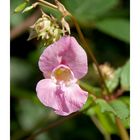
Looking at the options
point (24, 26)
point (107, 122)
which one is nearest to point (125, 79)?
point (107, 122)

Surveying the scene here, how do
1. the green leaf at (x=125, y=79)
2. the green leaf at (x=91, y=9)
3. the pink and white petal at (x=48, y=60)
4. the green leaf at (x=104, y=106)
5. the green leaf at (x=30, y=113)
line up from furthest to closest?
1. the green leaf at (x=30, y=113)
2. the green leaf at (x=91, y=9)
3. the green leaf at (x=125, y=79)
4. the green leaf at (x=104, y=106)
5. the pink and white petal at (x=48, y=60)

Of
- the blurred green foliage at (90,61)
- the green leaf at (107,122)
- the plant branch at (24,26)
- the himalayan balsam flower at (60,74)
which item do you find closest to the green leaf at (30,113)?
the blurred green foliage at (90,61)

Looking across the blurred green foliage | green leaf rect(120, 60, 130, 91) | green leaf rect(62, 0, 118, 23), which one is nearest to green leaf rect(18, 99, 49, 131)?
the blurred green foliage

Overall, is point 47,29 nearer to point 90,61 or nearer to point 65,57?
point 65,57

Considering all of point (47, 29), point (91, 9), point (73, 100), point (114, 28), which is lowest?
point (114, 28)

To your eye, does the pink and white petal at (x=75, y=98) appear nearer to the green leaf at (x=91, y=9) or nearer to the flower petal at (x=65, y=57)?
the flower petal at (x=65, y=57)
